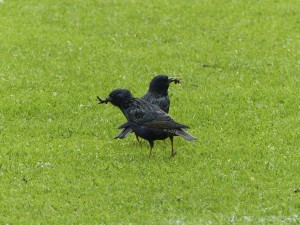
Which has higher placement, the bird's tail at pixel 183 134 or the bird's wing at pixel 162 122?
the bird's wing at pixel 162 122

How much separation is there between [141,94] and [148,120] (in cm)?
373

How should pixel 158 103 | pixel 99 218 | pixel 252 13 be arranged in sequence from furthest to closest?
1. pixel 252 13
2. pixel 158 103
3. pixel 99 218

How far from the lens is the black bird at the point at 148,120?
14766 millimetres

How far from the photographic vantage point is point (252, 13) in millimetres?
24234

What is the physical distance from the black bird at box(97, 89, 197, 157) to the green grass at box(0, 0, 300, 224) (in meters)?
0.49

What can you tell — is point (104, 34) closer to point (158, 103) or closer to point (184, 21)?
point (184, 21)

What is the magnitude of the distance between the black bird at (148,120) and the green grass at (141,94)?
0.49 m

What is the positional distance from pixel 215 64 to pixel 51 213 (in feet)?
30.1

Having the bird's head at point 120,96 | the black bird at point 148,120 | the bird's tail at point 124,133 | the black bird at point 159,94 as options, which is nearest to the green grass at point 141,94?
the bird's tail at point 124,133

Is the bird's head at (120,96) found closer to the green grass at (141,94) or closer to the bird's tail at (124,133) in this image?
the bird's tail at (124,133)

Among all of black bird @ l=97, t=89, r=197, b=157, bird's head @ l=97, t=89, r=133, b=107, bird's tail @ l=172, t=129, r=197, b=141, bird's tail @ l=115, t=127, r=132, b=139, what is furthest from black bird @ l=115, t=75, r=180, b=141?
bird's tail @ l=172, t=129, r=197, b=141

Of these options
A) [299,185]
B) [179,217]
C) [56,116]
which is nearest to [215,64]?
[56,116]

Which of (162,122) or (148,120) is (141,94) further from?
(162,122)

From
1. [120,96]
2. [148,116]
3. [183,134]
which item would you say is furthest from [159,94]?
[183,134]
